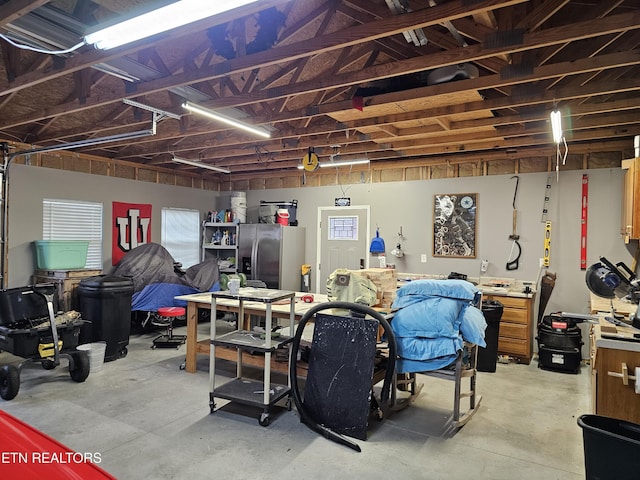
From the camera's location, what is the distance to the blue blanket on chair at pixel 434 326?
3.34m

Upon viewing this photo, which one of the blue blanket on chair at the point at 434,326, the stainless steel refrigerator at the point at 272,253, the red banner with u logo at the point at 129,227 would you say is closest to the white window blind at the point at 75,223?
the red banner with u logo at the point at 129,227

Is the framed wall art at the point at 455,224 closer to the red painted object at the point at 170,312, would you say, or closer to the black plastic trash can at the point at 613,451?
the red painted object at the point at 170,312

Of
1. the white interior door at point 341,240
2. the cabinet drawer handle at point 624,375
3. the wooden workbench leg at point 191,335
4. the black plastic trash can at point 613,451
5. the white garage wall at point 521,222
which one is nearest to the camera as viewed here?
the black plastic trash can at point 613,451

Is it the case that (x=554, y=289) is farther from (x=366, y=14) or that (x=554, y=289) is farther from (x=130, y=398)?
(x=130, y=398)

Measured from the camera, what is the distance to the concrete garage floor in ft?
9.31

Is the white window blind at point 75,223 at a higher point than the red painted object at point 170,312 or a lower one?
higher

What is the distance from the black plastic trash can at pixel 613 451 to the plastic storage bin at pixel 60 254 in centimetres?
653

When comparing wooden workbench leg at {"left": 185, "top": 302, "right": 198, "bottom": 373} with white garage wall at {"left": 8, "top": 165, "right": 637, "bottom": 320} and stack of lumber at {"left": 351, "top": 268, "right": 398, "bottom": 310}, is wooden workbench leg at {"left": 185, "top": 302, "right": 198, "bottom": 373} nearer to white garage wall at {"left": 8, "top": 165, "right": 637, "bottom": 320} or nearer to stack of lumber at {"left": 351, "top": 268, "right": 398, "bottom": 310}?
stack of lumber at {"left": 351, "top": 268, "right": 398, "bottom": 310}

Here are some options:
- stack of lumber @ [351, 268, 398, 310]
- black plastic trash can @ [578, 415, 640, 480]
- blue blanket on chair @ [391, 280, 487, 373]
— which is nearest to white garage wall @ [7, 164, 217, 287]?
stack of lumber @ [351, 268, 398, 310]

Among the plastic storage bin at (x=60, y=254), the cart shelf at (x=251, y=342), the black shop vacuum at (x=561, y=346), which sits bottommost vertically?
the black shop vacuum at (x=561, y=346)

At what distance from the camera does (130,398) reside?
13.2ft

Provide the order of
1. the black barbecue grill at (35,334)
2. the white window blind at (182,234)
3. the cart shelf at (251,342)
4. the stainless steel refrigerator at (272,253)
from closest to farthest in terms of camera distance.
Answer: the cart shelf at (251,342), the black barbecue grill at (35,334), the stainless steel refrigerator at (272,253), the white window blind at (182,234)

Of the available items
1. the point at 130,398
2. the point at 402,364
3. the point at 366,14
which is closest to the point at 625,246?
the point at 402,364

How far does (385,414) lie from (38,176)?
6.05 m
